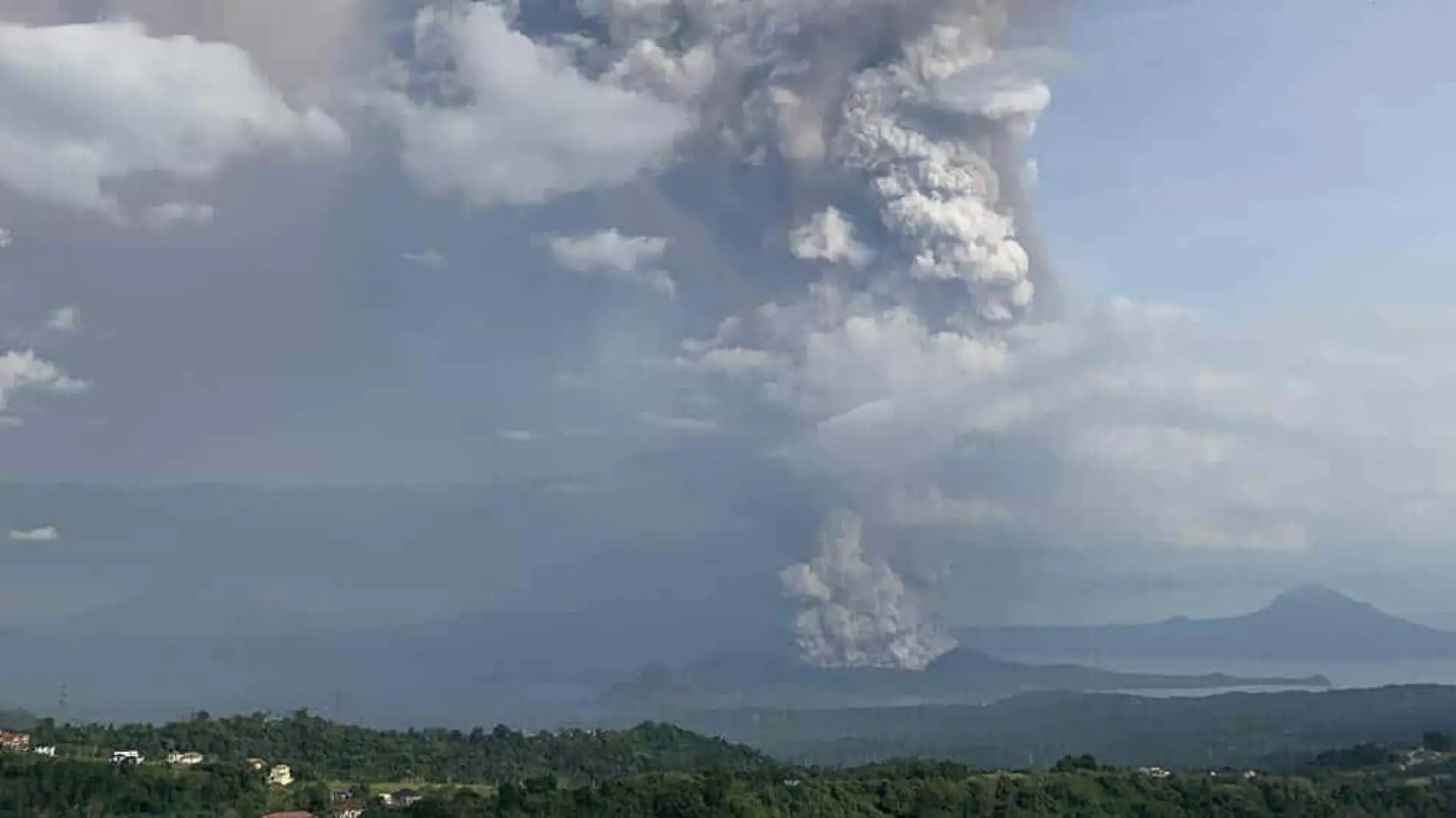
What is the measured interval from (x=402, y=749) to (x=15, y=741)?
1347 centimetres

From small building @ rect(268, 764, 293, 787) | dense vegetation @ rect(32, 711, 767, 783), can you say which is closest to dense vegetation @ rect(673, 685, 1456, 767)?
dense vegetation @ rect(32, 711, 767, 783)

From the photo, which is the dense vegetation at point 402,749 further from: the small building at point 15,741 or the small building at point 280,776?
the small building at point 15,741

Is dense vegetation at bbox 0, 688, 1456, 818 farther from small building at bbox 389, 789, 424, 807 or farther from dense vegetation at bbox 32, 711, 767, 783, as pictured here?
small building at bbox 389, 789, 424, 807

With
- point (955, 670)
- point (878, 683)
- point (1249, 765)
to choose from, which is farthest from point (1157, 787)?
point (955, 670)

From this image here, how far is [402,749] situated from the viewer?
54594mm

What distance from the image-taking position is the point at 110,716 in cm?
14750

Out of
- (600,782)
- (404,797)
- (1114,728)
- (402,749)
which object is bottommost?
(404,797)

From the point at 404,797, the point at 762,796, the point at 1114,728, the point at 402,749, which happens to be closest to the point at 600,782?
the point at 404,797

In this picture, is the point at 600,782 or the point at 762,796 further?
the point at 600,782

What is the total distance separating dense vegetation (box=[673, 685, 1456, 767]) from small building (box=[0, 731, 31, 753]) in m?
40.4

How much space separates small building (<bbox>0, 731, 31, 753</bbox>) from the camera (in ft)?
153

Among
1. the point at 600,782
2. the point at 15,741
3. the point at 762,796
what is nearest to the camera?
the point at 762,796

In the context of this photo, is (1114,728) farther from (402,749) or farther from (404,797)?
(404,797)

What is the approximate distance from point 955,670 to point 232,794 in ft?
543
